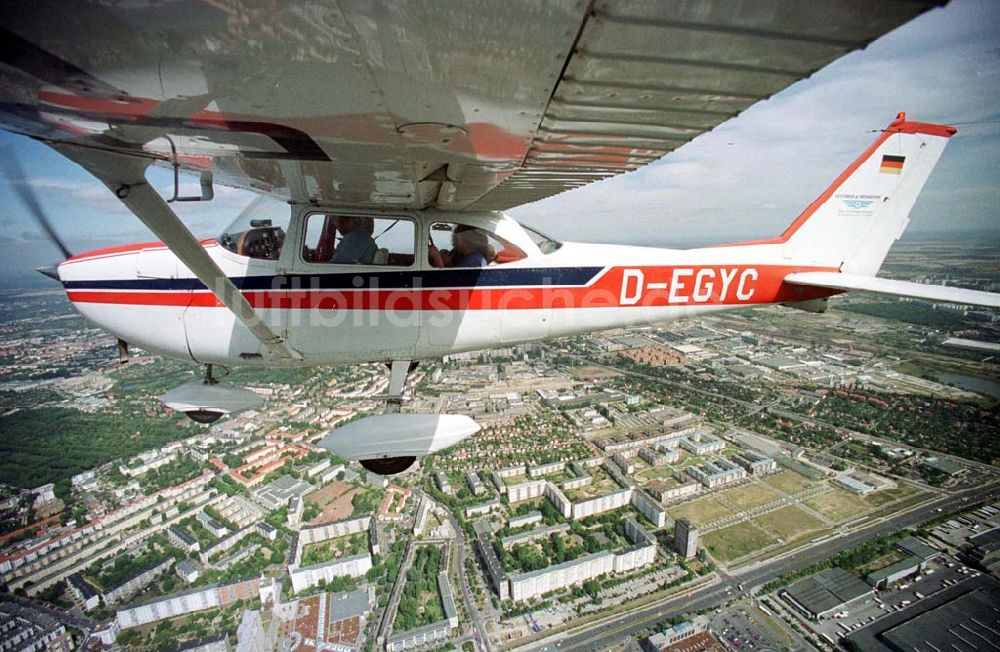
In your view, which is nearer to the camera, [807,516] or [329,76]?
[329,76]

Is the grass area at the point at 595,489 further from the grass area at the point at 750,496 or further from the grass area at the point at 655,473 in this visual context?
the grass area at the point at 750,496

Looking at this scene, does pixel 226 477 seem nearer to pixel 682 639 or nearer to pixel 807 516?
pixel 682 639

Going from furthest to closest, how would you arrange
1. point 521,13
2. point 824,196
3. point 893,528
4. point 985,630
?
point 893,528 → point 985,630 → point 824,196 → point 521,13

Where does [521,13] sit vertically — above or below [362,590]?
above

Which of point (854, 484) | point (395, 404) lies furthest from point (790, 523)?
point (395, 404)

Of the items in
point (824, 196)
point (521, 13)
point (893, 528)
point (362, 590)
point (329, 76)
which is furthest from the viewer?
point (893, 528)

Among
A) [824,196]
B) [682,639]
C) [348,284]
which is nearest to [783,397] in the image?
[682,639]

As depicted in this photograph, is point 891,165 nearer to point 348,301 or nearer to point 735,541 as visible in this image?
point 348,301

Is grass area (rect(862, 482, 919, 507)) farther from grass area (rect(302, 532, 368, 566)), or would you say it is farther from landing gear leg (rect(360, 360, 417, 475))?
landing gear leg (rect(360, 360, 417, 475))
